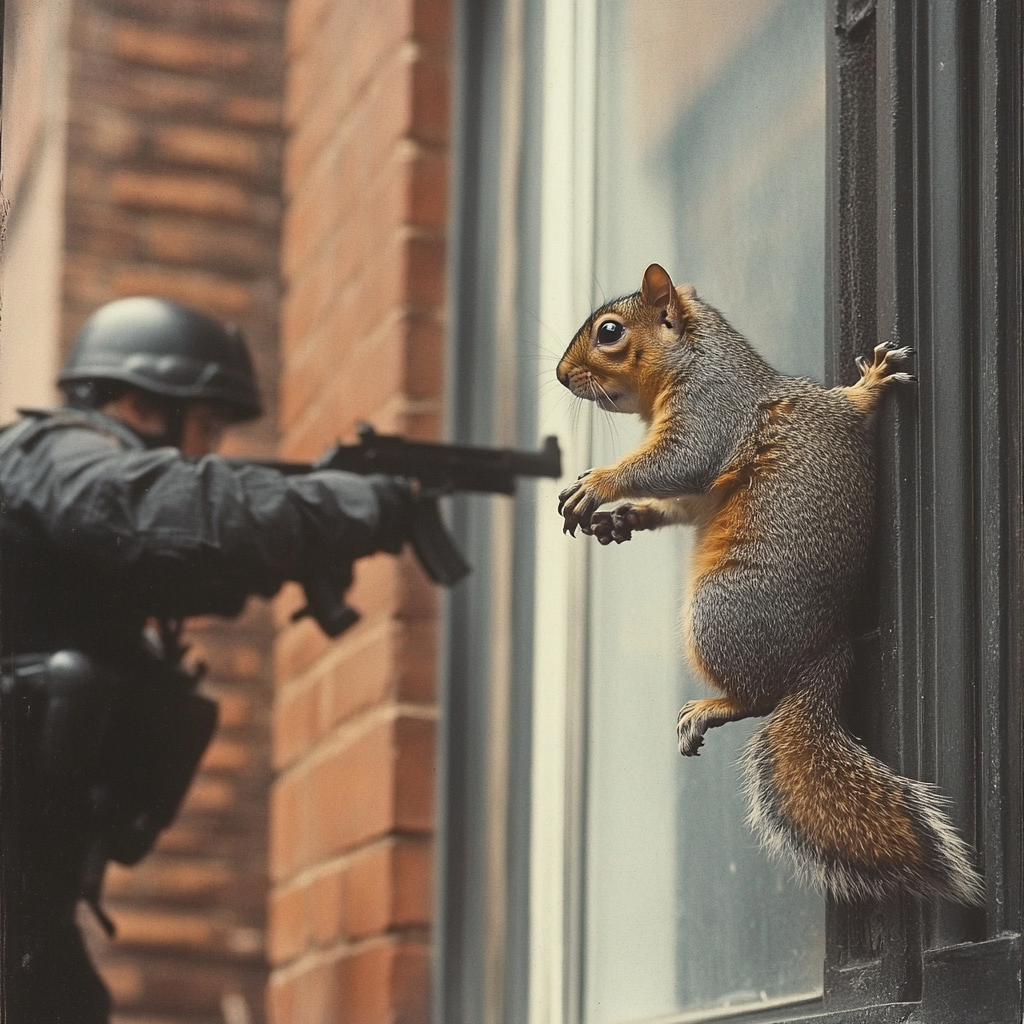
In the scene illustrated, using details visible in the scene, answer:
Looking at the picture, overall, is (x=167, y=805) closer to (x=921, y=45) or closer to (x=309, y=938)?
(x=309, y=938)

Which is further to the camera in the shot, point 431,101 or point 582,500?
point 431,101

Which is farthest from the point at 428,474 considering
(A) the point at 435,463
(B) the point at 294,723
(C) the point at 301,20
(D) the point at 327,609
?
(C) the point at 301,20

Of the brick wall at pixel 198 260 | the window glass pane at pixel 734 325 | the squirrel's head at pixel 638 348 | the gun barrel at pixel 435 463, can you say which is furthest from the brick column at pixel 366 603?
the squirrel's head at pixel 638 348

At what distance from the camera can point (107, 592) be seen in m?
1.86

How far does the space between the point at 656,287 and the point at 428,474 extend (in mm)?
826

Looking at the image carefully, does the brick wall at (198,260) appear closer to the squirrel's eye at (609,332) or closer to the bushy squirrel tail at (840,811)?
the squirrel's eye at (609,332)

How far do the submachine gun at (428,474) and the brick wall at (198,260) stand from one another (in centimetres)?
118

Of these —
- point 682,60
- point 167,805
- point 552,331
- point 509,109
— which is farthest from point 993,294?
point 509,109

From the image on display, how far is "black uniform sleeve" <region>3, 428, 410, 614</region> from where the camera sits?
182cm

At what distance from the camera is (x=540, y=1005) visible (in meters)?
1.88

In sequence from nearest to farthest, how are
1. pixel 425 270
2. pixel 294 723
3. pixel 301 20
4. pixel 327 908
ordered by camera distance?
pixel 425 270 → pixel 327 908 → pixel 294 723 → pixel 301 20

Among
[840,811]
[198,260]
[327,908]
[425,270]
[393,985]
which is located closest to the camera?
[840,811]

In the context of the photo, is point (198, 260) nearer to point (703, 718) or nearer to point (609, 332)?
point (609, 332)

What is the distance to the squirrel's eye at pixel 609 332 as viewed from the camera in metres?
1.17
